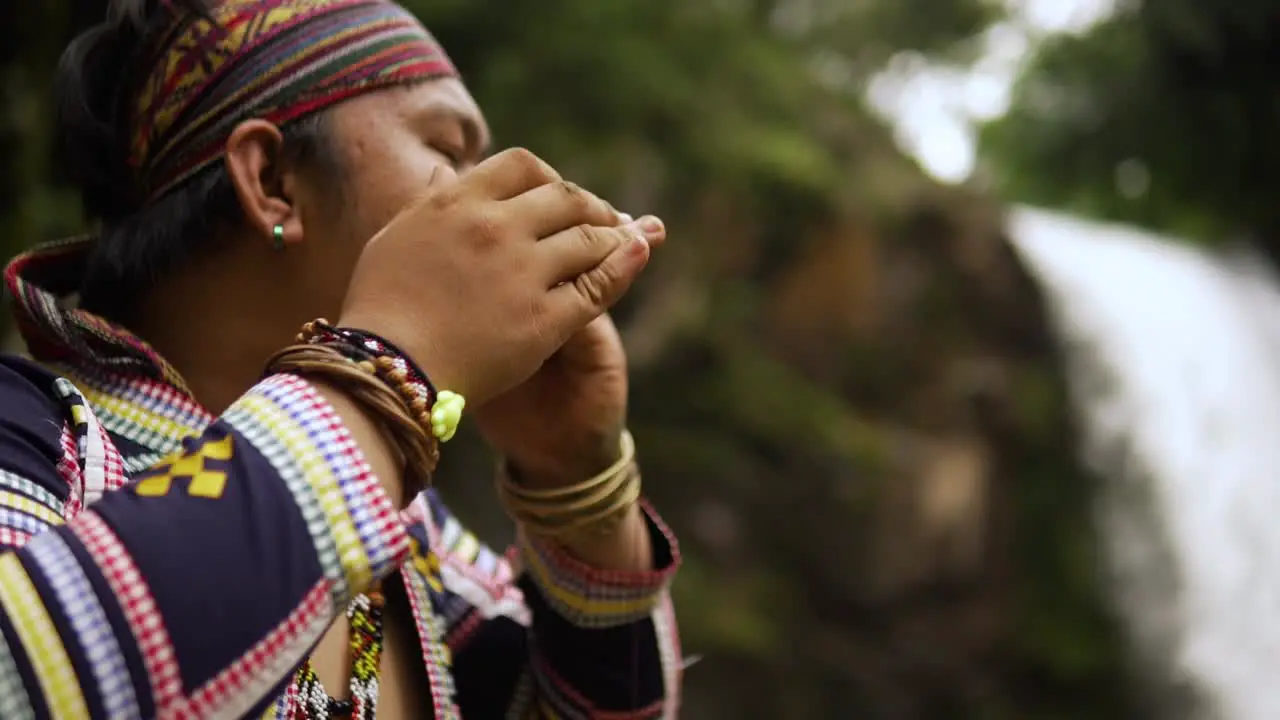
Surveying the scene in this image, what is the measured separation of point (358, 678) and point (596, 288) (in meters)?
0.44

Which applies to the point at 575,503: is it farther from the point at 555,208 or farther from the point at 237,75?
the point at 237,75

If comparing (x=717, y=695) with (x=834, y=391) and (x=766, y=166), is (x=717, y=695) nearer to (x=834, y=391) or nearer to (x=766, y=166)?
(x=834, y=391)

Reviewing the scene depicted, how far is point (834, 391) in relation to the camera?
17.5 ft

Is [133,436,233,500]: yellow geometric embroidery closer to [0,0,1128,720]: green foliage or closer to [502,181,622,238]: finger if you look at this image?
[502,181,622,238]: finger

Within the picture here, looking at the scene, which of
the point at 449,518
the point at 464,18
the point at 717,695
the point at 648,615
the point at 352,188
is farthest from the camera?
the point at 717,695

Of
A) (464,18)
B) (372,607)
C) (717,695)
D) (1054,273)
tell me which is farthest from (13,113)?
(1054,273)

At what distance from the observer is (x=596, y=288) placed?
90cm

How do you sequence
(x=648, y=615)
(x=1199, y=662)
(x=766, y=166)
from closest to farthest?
(x=648, y=615) < (x=766, y=166) < (x=1199, y=662)

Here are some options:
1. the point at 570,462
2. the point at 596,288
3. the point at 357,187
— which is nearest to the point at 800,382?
the point at 570,462

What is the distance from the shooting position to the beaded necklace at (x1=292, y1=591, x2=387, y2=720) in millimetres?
987

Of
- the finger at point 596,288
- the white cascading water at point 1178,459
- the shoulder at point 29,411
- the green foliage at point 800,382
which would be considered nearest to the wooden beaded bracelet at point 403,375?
the finger at point 596,288

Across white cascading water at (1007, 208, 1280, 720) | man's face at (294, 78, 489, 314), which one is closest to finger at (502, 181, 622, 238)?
man's face at (294, 78, 489, 314)

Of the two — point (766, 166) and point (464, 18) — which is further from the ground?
point (766, 166)

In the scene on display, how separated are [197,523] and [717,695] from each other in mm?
4277
